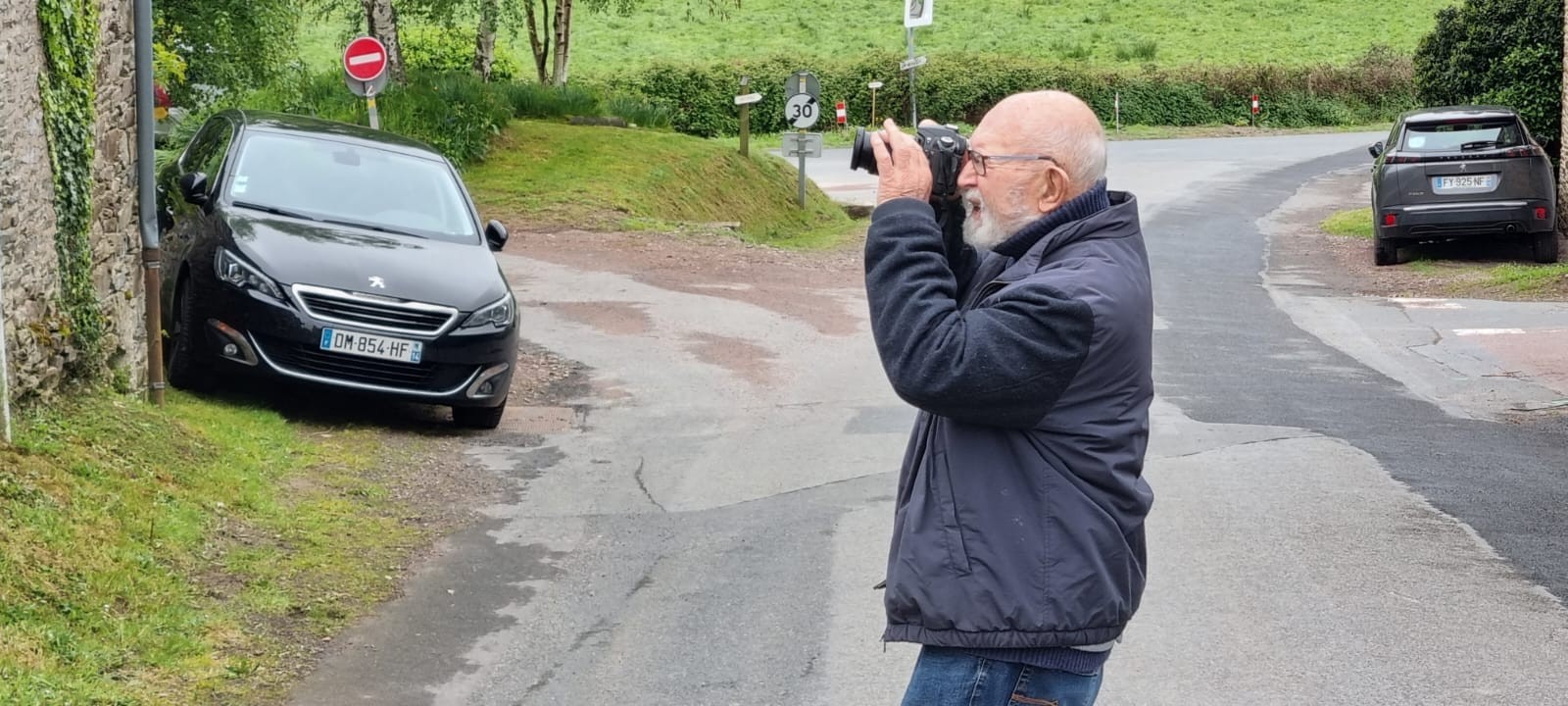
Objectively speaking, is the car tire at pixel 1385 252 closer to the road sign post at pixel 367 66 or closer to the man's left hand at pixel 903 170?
the road sign post at pixel 367 66

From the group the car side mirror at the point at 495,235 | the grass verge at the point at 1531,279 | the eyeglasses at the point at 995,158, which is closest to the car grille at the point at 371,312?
the car side mirror at the point at 495,235

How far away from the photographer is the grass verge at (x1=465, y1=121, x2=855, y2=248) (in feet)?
76.1

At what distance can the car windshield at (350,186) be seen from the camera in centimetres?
1041

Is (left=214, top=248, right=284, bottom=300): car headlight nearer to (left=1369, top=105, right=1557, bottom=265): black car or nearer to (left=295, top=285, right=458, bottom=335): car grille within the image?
(left=295, top=285, right=458, bottom=335): car grille

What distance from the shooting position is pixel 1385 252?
68.5 ft

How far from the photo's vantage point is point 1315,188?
33312mm

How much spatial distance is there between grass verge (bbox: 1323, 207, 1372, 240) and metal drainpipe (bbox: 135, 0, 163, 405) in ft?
63.8

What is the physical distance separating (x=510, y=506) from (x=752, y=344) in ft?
20.1

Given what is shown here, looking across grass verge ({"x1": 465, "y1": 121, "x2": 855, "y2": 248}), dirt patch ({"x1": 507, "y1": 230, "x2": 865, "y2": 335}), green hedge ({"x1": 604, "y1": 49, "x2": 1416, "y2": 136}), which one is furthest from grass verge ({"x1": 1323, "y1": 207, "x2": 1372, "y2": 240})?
green hedge ({"x1": 604, "y1": 49, "x2": 1416, "y2": 136})

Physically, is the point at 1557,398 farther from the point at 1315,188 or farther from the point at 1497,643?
the point at 1315,188

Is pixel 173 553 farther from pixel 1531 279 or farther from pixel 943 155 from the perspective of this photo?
pixel 1531 279

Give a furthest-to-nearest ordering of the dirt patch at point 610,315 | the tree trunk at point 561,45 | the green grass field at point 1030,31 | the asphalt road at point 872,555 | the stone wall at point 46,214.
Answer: the green grass field at point 1030,31, the tree trunk at point 561,45, the dirt patch at point 610,315, the stone wall at point 46,214, the asphalt road at point 872,555

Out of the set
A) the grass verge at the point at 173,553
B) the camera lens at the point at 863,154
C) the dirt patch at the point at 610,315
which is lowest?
the dirt patch at the point at 610,315

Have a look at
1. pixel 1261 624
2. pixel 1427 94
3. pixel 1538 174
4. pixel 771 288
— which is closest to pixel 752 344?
pixel 771 288
